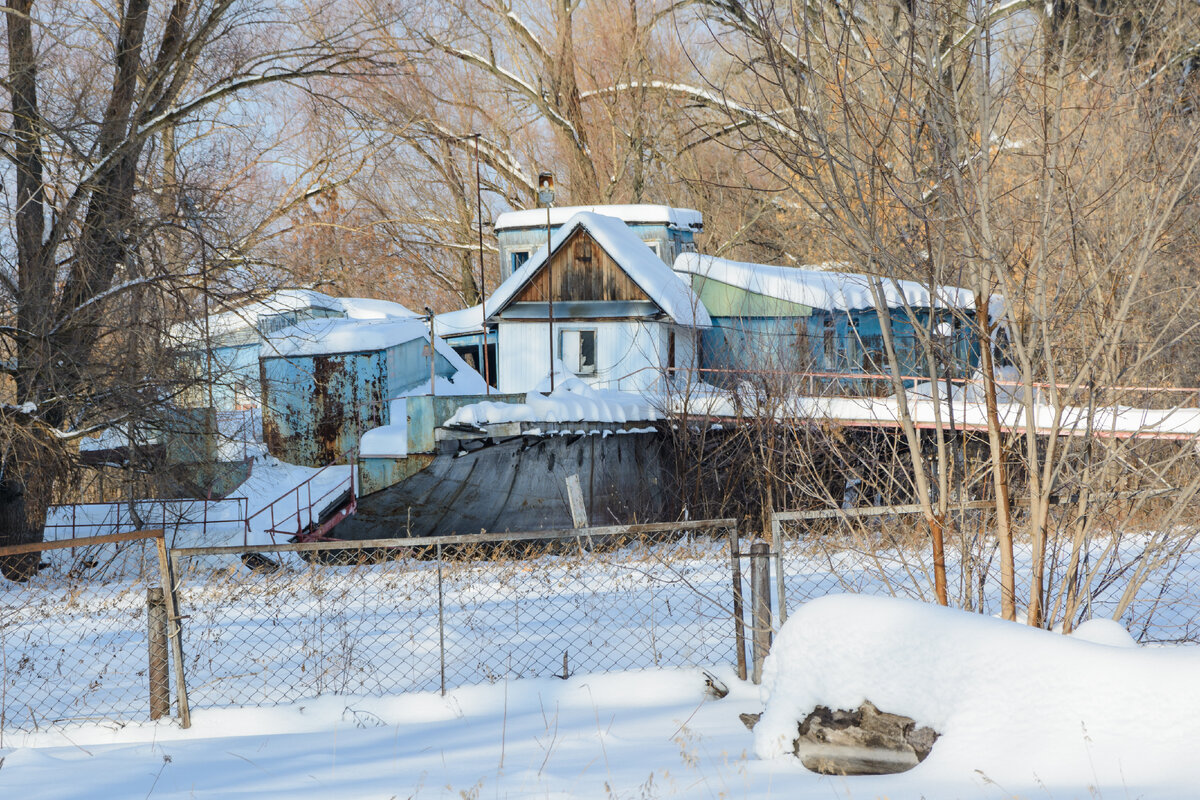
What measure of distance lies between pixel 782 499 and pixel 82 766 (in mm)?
13417

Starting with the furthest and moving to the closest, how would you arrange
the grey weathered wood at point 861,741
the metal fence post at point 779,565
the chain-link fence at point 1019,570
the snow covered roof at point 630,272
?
1. the snow covered roof at point 630,272
2. the metal fence post at point 779,565
3. the chain-link fence at point 1019,570
4. the grey weathered wood at point 861,741

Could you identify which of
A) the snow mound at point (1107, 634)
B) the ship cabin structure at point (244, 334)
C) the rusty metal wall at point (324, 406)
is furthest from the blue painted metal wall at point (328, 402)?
the snow mound at point (1107, 634)

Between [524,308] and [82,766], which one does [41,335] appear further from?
[524,308]

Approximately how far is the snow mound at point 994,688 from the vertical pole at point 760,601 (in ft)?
4.85

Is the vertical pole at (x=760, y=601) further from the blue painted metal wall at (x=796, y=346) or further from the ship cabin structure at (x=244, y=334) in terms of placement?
the ship cabin structure at (x=244, y=334)

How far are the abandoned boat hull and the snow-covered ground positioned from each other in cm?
1138

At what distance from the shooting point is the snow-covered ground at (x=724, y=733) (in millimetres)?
3523

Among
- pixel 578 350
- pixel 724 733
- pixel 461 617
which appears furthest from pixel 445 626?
pixel 578 350

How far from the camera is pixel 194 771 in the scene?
509cm

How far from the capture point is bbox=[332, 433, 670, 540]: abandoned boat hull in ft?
58.8

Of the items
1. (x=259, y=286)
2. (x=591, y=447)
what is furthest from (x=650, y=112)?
(x=259, y=286)

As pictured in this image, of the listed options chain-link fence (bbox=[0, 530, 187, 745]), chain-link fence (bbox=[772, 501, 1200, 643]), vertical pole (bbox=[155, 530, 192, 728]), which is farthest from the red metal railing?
vertical pole (bbox=[155, 530, 192, 728])

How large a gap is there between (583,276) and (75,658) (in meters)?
16.8

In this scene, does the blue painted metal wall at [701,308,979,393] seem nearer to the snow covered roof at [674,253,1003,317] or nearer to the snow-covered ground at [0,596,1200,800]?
the snow covered roof at [674,253,1003,317]
